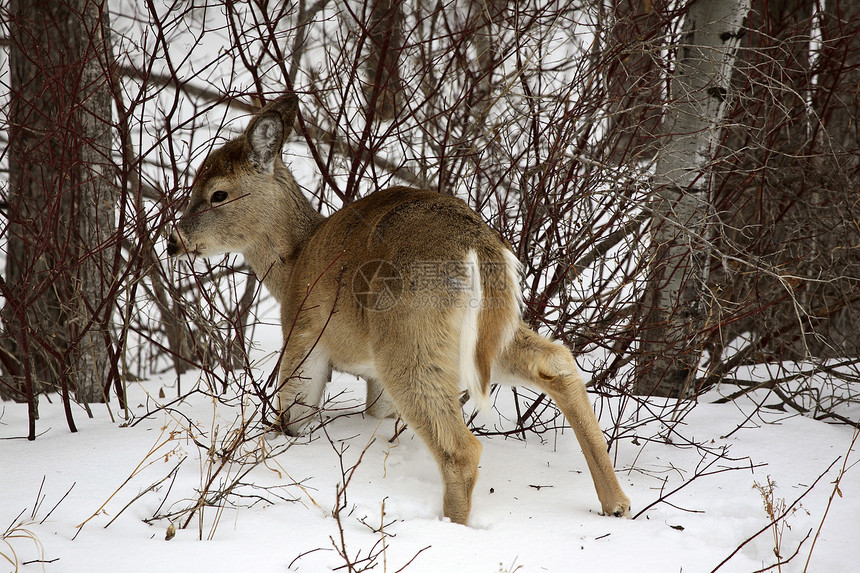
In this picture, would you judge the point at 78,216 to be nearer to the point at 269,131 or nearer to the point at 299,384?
the point at 269,131

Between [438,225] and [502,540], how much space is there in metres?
1.60

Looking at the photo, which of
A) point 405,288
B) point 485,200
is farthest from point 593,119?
point 405,288

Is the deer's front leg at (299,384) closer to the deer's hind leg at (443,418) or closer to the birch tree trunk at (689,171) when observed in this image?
the deer's hind leg at (443,418)

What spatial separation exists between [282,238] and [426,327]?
5.92 feet

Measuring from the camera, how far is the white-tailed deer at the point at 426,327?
359 centimetres

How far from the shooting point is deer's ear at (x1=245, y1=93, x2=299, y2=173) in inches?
184

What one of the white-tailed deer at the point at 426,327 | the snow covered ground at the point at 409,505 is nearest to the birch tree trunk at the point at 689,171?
the snow covered ground at the point at 409,505

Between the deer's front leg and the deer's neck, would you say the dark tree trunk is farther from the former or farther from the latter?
the deer's front leg

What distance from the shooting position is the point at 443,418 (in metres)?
3.59

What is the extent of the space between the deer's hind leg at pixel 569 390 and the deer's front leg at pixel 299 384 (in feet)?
4.08

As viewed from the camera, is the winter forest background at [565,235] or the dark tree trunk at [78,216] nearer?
the winter forest background at [565,235]

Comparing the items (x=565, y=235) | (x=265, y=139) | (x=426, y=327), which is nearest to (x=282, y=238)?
(x=265, y=139)

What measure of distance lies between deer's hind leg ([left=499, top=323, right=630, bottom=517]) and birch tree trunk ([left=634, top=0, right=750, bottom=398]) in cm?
97

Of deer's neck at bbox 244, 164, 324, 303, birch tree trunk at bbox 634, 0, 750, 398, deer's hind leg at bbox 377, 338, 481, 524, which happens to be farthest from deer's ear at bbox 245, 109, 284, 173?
birch tree trunk at bbox 634, 0, 750, 398
